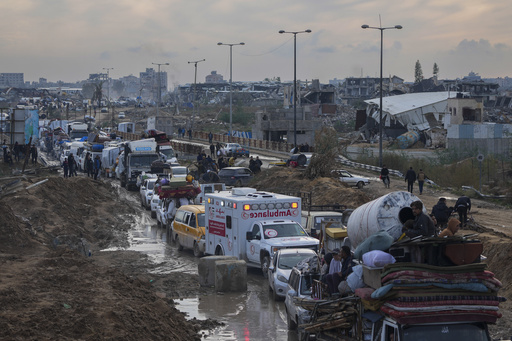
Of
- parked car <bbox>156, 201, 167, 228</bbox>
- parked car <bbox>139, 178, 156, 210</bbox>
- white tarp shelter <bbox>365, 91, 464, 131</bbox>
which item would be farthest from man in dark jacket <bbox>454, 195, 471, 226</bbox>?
white tarp shelter <bbox>365, 91, 464, 131</bbox>

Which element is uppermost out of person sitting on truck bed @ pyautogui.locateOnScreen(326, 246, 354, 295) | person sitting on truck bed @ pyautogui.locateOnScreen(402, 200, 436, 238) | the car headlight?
person sitting on truck bed @ pyautogui.locateOnScreen(402, 200, 436, 238)

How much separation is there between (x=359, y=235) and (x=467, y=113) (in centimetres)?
6428

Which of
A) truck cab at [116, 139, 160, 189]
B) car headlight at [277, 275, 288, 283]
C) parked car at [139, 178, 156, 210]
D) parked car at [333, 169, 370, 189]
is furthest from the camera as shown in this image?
truck cab at [116, 139, 160, 189]

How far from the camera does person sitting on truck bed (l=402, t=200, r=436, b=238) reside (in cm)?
1055

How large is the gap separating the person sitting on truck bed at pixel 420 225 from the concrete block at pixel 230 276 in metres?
9.46

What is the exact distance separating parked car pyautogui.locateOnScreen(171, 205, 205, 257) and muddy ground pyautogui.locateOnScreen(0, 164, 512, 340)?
1821 millimetres

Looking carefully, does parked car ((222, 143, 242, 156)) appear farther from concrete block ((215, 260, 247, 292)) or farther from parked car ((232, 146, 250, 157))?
concrete block ((215, 260, 247, 292))

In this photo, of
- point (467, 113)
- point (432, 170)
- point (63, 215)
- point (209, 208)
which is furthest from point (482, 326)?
point (467, 113)

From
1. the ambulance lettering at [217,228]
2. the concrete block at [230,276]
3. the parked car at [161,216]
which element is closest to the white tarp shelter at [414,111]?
the parked car at [161,216]

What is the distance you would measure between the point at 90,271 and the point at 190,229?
8.85 meters

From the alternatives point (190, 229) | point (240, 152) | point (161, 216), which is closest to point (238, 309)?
point (190, 229)

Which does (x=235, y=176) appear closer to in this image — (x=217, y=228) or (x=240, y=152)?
(x=240, y=152)

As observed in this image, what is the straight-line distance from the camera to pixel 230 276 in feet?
64.1

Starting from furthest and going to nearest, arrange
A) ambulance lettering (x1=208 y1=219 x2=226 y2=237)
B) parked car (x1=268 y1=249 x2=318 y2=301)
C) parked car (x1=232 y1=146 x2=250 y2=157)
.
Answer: parked car (x1=232 y1=146 x2=250 y2=157) < ambulance lettering (x1=208 y1=219 x2=226 y2=237) < parked car (x1=268 y1=249 x2=318 y2=301)
